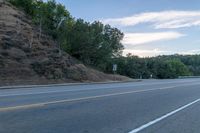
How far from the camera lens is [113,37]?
79.9m

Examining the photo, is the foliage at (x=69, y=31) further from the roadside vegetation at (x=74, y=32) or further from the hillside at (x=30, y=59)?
the hillside at (x=30, y=59)

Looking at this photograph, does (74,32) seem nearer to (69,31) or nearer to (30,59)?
(69,31)

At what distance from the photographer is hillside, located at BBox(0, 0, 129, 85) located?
42.3 m

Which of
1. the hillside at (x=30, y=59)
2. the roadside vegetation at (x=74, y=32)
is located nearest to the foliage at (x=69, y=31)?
the roadside vegetation at (x=74, y=32)

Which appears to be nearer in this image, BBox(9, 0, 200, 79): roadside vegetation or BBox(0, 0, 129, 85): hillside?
BBox(0, 0, 129, 85): hillside

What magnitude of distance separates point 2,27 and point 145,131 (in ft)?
151

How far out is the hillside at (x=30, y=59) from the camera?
4228 centimetres

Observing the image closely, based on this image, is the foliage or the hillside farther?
the foliage

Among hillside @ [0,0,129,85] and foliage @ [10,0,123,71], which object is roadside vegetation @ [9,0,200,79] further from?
hillside @ [0,0,129,85]

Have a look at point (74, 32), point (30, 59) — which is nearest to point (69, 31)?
point (74, 32)

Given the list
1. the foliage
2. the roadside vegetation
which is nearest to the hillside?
the roadside vegetation

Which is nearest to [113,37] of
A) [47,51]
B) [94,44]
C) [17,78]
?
[94,44]

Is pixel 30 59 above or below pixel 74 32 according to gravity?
below

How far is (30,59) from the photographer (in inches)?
1860
